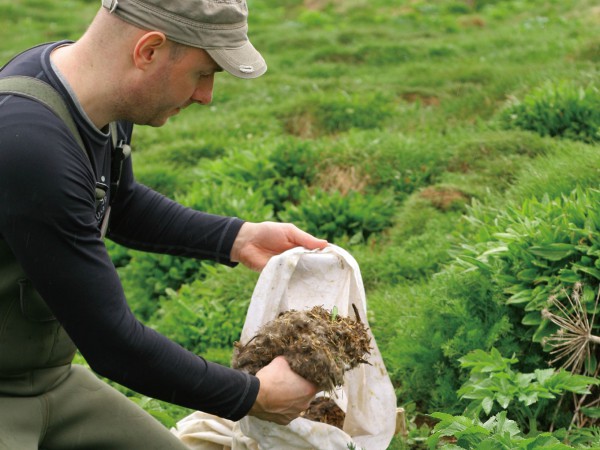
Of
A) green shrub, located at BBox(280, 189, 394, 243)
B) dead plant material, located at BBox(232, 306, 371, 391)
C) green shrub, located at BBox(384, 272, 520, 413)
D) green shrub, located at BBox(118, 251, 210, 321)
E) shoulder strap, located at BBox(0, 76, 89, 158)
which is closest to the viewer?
shoulder strap, located at BBox(0, 76, 89, 158)

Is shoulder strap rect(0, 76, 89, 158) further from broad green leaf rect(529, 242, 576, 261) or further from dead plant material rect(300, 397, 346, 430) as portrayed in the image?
broad green leaf rect(529, 242, 576, 261)

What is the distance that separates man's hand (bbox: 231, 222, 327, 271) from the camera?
3.45m

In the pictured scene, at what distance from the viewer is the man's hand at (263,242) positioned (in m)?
3.45

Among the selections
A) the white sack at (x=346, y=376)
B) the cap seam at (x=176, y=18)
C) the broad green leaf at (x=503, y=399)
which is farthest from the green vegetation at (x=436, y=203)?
the cap seam at (x=176, y=18)

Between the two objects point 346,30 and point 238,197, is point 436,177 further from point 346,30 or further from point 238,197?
point 346,30

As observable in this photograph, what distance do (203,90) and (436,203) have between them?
3674 mm

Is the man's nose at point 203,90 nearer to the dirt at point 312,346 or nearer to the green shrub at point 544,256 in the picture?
the dirt at point 312,346

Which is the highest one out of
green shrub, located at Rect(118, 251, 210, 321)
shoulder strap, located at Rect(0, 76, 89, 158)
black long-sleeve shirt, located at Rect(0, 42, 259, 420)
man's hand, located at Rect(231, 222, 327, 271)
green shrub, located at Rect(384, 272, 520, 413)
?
shoulder strap, located at Rect(0, 76, 89, 158)

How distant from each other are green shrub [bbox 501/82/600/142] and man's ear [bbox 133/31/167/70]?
13.9ft

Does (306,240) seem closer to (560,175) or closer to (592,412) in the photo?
(592,412)

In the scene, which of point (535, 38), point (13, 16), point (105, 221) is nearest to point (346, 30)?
point (535, 38)

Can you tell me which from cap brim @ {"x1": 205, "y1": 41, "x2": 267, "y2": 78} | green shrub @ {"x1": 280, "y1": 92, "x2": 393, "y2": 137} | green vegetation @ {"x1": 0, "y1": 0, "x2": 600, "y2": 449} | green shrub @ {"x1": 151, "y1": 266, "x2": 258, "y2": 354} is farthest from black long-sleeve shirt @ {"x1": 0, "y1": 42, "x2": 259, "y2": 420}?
green shrub @ {"x1": 280, "y1": 92, "x2": 393, "y2": 137}

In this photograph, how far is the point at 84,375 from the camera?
314cm

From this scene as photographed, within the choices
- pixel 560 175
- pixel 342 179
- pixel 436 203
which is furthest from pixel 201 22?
pixel 342 179
